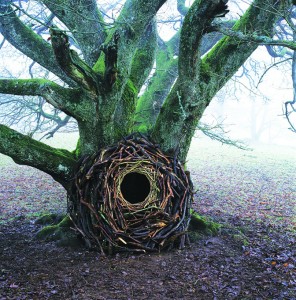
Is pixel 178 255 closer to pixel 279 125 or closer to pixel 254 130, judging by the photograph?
pixel 254 130

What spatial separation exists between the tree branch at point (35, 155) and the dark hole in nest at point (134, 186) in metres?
0.93

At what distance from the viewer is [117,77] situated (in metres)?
5.63

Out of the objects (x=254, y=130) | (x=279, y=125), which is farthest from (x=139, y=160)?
(x=279, y=125)

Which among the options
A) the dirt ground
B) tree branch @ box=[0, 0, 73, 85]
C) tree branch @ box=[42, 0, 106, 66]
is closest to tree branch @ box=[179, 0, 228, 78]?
tree branch @ box=[42, 0, 106, 66]

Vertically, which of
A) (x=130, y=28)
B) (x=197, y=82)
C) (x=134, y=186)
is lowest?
(x=134, y=186)

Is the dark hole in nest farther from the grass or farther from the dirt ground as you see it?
the dirt ground

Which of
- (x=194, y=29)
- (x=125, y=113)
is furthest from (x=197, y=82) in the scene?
(x=125, y=113)

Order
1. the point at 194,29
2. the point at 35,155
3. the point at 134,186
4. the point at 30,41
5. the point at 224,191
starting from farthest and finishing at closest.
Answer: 1. the point at 224,191
2. the point at 30,41
3. the point at 134,186
4. the point at 35,155
5. the point at 194,29

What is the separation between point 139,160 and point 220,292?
2073 millimetres

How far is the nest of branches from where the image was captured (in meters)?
4.93

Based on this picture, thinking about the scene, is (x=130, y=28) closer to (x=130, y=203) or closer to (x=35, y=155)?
(x=35, y=155)

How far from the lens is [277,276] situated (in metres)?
4.43

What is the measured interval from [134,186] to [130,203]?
1.01 m

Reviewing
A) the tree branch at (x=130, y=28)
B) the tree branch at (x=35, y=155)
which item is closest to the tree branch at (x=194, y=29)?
the tree branch at (x=130, y=28)
